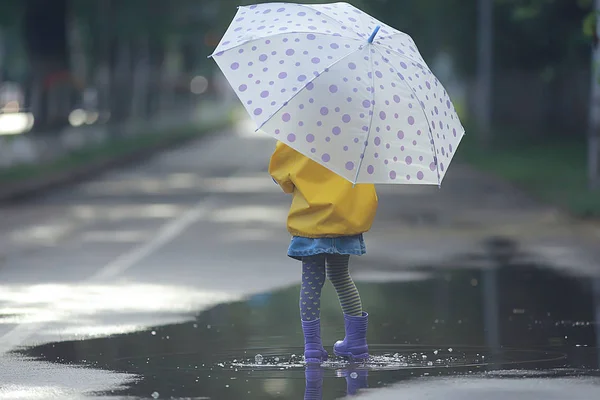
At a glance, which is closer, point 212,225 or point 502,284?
point 502,284

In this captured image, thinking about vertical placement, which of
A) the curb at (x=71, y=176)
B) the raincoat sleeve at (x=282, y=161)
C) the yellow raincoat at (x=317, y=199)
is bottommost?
the yellow raincoat at (x=317, y=199)

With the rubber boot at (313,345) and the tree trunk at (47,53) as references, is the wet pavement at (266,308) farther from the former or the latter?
the tree trunk at (47,53)

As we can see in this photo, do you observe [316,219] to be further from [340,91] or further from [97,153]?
[97,153]

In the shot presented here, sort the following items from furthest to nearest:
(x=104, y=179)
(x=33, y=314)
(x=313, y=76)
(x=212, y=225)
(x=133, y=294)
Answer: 1. (x=104, y=179)
2. (x=212, y=225)
3. (x=133, y=294)
4. (x=33, y=314)
5. (x=313, y=76)

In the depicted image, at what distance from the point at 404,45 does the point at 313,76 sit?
2.58ft

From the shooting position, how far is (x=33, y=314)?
37.1 feet

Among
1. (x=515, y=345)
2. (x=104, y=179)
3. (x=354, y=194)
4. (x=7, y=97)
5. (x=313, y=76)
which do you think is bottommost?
(x=515, y=345)

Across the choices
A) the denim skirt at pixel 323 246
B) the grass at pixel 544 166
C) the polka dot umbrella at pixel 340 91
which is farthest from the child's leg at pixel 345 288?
the grass at pixel 544 166

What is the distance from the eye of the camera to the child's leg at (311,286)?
896 centimetres

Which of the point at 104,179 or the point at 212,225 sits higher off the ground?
the point at 104,179

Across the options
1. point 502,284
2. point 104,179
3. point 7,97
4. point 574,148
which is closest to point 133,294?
point 502,284

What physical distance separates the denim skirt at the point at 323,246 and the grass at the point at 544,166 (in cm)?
1215

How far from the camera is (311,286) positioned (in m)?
9.00

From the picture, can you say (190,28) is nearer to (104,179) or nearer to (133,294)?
(104,179)
